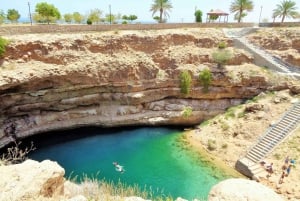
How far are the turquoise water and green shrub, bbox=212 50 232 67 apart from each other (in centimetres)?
1065

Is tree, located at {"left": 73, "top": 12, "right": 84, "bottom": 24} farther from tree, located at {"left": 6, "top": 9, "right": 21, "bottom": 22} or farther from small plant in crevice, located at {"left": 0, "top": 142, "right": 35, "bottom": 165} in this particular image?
small plant in crevice, located at {"left": 0, "top": 142, "right": 35, "bottom": 165}

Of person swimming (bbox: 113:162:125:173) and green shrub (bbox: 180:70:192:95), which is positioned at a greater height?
green shrub (bbox: 180:70:192:95)

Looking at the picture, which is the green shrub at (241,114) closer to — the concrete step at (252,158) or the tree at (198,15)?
the concrete step at (252,158)

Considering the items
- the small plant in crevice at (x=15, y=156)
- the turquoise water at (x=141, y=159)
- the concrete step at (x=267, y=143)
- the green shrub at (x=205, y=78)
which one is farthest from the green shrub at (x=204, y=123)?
the small plant in crevice at (x=15, y=156)

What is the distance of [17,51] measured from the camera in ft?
89.5

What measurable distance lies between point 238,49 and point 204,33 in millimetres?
5277

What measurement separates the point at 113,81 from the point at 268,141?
1789 cm

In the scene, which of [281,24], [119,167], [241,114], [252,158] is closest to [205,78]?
[241,114]

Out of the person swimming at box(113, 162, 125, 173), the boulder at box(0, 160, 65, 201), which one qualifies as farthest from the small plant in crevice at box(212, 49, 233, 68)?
the boulder at box(0, 160, 65, 201)

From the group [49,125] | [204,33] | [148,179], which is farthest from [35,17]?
[148,179]

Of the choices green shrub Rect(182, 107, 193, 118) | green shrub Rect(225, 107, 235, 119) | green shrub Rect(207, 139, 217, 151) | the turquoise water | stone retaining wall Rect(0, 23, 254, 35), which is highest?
stone retaining wall Rect(0, 23, 254, 35)

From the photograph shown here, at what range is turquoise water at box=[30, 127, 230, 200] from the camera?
21641 mm

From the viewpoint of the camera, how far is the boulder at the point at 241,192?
796 cm

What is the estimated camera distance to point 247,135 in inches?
1073
